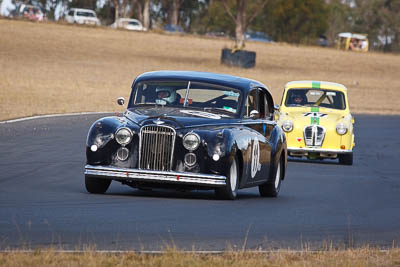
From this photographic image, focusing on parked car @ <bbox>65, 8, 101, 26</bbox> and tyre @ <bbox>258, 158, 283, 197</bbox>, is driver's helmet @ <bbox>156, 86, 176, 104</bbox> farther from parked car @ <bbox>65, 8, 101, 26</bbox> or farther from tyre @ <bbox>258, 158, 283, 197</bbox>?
parked car @ <bbox>65, 8, 101, 26</bbox>

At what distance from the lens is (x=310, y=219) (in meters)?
10.8

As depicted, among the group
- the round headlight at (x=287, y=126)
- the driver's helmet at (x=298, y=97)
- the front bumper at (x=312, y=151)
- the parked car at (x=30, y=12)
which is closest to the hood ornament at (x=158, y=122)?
the front bumper at (x=312, y=151)

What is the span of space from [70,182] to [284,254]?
6574mm

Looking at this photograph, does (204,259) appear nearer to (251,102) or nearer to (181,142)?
(181,142)

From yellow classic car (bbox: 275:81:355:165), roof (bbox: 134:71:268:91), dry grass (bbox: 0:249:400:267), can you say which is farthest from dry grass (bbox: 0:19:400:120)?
dry grass (bbox: 0:249:400:267)

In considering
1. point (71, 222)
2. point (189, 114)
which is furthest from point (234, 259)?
point (189, 114)

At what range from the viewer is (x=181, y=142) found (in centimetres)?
1178

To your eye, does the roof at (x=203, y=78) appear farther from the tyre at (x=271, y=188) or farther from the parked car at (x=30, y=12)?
the parked car at (x=30, y=12)

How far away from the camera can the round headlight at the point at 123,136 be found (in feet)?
38.9

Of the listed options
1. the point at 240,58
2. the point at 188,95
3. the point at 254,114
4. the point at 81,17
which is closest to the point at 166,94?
the point at 188,95

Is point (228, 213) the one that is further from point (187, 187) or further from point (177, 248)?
point (177, 248)

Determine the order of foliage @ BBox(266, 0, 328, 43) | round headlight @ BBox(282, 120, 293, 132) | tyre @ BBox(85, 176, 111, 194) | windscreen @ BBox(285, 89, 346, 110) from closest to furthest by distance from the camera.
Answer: tyre @ BBox(85, 176, 111, 194)
round headlight @ BBox(282, 120, 293, 132)
windscreen @ BBox(285, 89, 346, 110)
foliage @ BBox(266, 0, 328, 43)

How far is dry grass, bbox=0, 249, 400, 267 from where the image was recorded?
23.3ft

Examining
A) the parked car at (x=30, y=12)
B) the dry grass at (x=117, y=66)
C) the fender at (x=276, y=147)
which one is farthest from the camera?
the parked car at (x=30, y=12)
